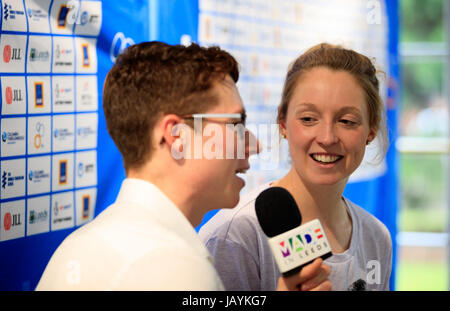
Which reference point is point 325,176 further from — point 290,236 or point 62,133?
point 62,133

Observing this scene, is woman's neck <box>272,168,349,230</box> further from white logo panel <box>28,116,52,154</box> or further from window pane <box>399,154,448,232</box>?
window pane <box>399,154,448,232</box>

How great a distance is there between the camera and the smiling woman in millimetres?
1239

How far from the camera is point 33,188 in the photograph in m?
1.33

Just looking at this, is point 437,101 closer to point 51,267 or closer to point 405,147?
point 405,147

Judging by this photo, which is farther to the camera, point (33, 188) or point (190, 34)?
point (190, 34)

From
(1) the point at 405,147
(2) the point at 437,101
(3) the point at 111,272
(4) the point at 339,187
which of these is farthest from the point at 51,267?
(2) the point at 437,101

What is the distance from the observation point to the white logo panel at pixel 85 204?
149 cm

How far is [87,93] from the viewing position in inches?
59.0

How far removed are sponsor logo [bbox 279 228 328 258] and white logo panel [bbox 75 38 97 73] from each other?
0.79 meters

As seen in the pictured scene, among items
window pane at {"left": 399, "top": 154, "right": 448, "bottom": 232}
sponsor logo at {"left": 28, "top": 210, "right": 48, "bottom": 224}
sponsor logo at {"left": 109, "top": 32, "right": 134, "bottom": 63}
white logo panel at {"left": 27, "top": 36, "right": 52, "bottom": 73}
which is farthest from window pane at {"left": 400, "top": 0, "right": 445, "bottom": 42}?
sponsor logo at {"left": 28, "top": 210, "right": 48, "bottom": 224}

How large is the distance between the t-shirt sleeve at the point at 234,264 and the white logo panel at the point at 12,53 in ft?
1.83

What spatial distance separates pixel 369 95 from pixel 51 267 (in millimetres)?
797

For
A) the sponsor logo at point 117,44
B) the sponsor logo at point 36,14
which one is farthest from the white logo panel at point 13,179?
the sponsor logo at point 117,44

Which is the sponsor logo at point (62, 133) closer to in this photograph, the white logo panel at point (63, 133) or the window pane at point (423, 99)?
the white logo panel at point (63, 133)
